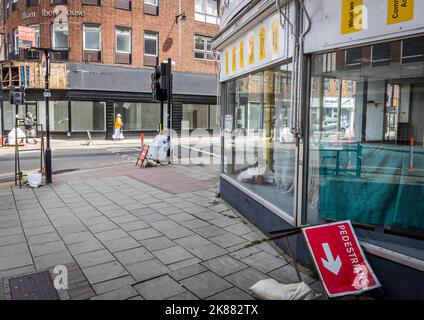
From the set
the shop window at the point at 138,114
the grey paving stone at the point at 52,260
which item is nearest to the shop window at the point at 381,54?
the grey paving stone at the point at 52,260

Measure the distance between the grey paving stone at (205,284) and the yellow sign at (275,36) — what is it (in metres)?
3.15

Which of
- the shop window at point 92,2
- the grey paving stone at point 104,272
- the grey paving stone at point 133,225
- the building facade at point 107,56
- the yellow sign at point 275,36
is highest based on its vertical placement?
the shop window at point 92,2

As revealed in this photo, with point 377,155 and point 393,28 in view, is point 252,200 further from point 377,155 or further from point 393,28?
point 393,28

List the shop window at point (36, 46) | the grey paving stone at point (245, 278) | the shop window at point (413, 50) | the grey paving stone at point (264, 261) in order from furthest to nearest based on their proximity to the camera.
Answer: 1. the shop window at point (36, 46)
2. the grey paving stone at point (264, 261)
3. the grey paving stone at point (245, 278)
4. the shop window at point (413, 50)

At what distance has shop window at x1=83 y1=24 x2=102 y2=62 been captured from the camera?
2461cm

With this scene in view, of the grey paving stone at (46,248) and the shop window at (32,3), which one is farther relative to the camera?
the shop window at (32,3)

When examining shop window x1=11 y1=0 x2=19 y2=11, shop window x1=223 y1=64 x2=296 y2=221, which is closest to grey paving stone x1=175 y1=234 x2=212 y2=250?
shop window x1=223 y1=64 x2=296 y2=221

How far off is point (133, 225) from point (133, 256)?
1442 millimetres

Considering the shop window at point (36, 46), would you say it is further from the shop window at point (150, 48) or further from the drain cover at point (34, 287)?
the drain cover at point (34, 287)

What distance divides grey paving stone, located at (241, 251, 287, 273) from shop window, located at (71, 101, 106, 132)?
72.4 feet

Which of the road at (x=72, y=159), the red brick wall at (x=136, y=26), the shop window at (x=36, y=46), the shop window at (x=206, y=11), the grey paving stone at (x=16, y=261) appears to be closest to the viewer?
the grey paving stone at (x=16, y=261)

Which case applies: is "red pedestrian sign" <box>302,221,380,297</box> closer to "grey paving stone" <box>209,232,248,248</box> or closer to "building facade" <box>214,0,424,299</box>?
"building facade" <box>214,0,424,299</box>

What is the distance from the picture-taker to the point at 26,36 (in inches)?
946

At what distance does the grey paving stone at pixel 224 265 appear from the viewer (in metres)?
4.41
